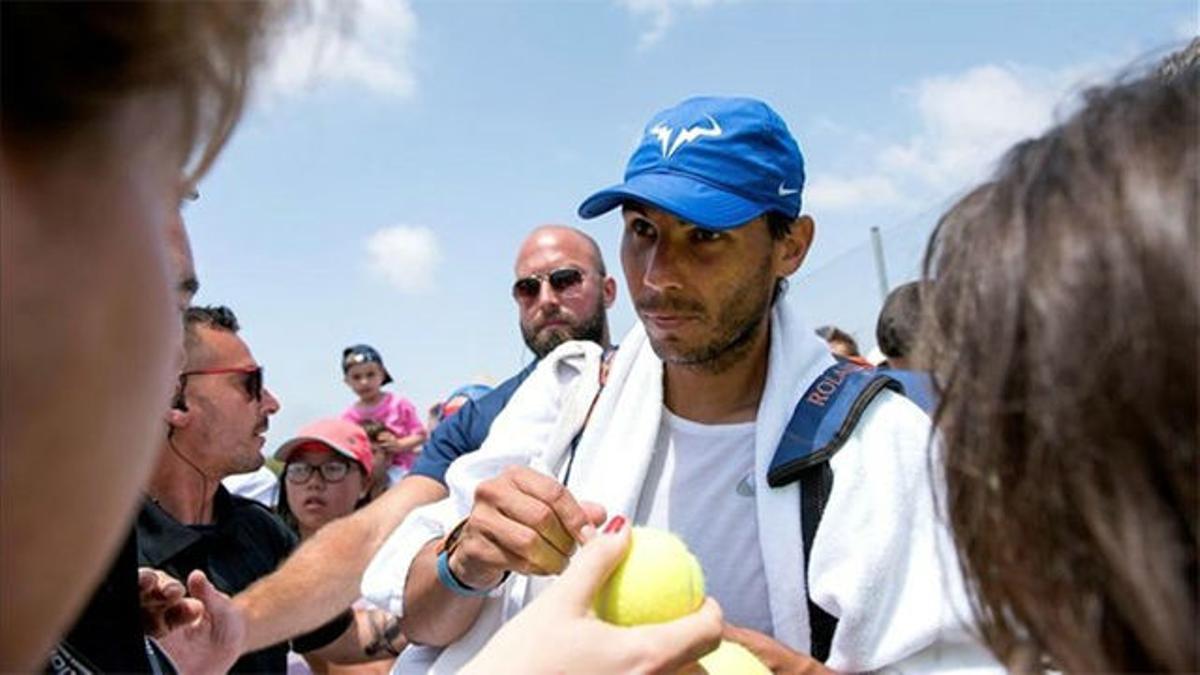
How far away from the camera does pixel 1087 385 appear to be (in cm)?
73

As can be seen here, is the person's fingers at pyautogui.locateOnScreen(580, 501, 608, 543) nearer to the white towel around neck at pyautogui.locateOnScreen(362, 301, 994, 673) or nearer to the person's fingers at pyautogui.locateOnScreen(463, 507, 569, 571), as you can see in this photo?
the person's fingers at pyautogui.locateOnScreen(463, 507, 569, 571)

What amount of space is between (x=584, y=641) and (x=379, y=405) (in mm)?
6703

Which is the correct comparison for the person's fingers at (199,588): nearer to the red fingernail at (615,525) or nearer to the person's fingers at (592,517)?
the person's fingers at (592,517)

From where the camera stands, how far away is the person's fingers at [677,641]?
4.24 ft

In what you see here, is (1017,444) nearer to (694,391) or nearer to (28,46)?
(28,46)

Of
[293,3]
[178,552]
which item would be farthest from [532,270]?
[293,3]

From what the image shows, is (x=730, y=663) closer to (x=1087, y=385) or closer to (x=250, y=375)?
(x=1087, y=385)

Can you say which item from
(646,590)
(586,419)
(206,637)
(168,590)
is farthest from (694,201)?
(206,637)

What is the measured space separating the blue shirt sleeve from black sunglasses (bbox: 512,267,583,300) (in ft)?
5.32

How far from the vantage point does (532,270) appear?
4.55m

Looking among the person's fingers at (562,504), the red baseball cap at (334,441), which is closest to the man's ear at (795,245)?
the person's fingers at (562,504)

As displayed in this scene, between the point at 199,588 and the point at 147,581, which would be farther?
the point at 199,588

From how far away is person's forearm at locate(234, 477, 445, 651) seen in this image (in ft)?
9.30

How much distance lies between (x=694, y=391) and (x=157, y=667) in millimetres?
1090
